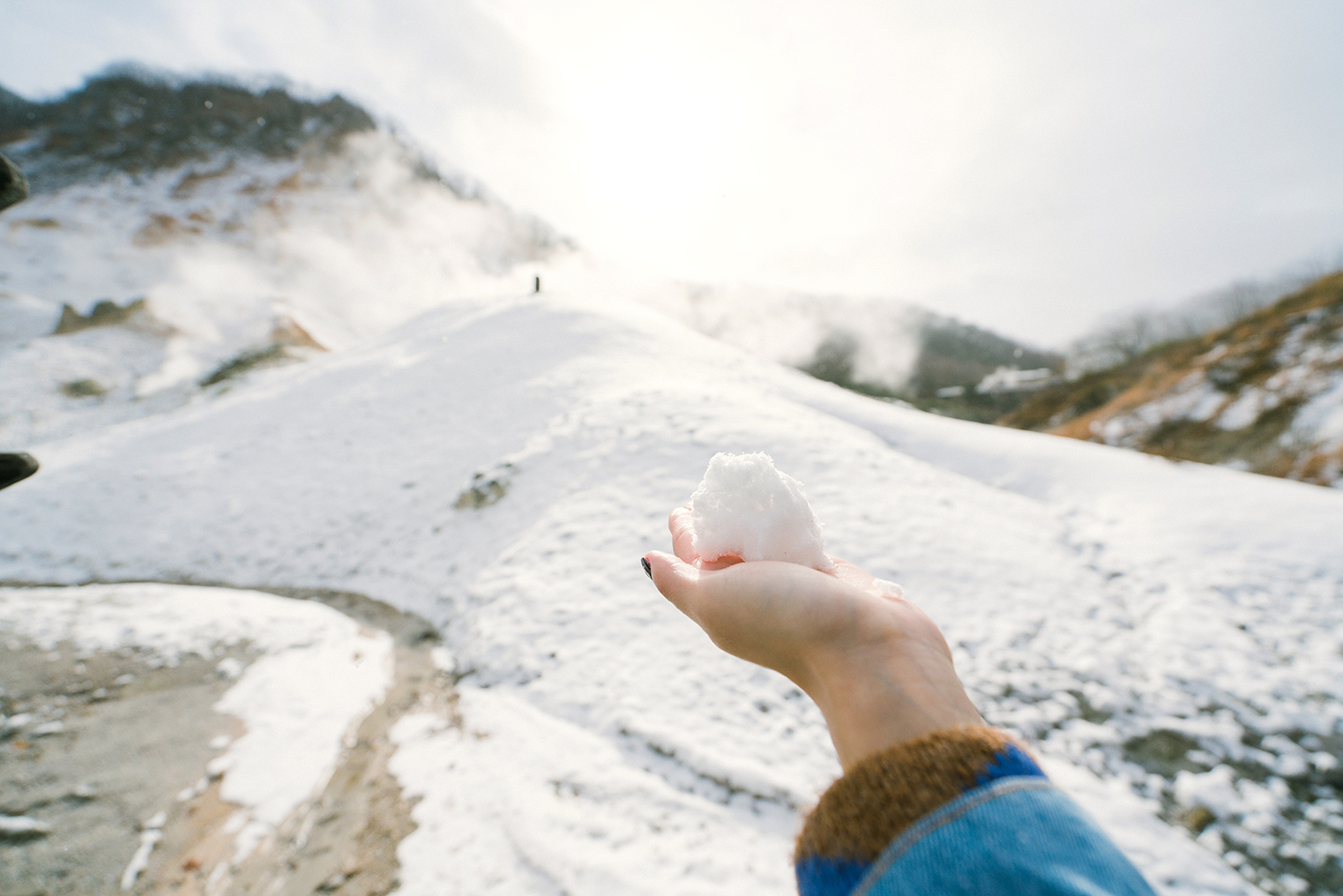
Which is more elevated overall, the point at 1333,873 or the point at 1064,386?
the point at 1064,386

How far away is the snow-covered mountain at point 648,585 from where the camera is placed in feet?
10.9

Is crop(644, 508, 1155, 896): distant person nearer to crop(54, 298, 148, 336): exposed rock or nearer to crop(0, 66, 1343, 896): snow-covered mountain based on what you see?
crop(0, 66, 1343, 896): snow-covered mountain

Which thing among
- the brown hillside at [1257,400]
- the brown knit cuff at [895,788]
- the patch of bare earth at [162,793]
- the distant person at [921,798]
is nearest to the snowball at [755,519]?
the distant person at [921,798]

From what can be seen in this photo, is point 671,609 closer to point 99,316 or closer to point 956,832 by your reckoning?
point 956,832

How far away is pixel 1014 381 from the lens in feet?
161

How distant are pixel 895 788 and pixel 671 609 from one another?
175 inches

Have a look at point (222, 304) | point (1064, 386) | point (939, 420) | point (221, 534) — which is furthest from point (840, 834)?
point (1064, 386)

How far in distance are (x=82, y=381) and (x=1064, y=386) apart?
54.4 meters

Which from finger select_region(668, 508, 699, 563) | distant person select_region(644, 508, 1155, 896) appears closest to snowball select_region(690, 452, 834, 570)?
finger select_region(668, 508, 699, 563)

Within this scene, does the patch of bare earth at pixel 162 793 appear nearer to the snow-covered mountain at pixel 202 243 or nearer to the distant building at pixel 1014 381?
the snow-covered mountain at pixel 202 243

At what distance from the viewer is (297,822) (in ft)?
11.2

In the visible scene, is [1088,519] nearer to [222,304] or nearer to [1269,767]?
[1269,767]

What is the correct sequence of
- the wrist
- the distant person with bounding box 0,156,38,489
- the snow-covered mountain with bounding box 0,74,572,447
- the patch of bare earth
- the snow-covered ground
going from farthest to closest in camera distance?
1. the snow-covered mountain with bounding box 0,74,572,447
2. the snow-covered ground
3. the patch of bare earth
4. the distant person with bounding box 0,156,38,489
5. the wrist

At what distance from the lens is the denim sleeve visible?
0.77 m
